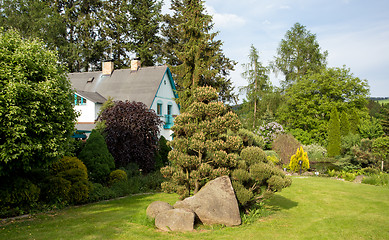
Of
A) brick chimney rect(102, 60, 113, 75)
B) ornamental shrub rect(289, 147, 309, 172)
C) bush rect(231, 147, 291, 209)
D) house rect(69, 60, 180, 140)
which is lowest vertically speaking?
ornamental shrub rect(289, 147, 309, 172)

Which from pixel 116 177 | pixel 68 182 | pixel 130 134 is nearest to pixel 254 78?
pixel 130 134

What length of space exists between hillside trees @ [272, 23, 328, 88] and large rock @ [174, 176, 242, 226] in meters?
31.2

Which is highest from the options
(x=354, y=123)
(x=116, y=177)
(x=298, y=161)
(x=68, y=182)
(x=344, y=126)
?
(x=354, y=123)

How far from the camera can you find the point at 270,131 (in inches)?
1061

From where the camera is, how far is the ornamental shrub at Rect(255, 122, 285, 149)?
87.5 feet

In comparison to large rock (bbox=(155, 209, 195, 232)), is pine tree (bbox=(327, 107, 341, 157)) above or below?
above

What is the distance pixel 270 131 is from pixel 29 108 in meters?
22.3

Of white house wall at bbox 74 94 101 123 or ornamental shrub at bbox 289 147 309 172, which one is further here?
white house wall at bbox 74 94 101 123

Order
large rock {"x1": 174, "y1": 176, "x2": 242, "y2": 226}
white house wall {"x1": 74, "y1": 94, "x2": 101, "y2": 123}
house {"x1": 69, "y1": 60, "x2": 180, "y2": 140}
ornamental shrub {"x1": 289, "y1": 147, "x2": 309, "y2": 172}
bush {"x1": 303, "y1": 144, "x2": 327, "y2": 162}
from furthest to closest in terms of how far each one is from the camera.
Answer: bush {"x1": 303, "y1": 144, "x2": 327, "y2": 162} < house {"x1": 69, "y1": 60, "x2": 180, "y2": 140} < white house wall {"x1": 74, "y1": 94, "x2": 101, "y2": 123} < ornamental shrub {"x1": 289, "y1": 147, "x2": 309, "y2": 172} < large rock {"x1": 174, "y1": 176, "x2": 242, "y2": 226}

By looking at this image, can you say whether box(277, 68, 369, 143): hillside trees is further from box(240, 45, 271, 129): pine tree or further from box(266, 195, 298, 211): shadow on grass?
box(266, 195, 298, 211): shadow on grass

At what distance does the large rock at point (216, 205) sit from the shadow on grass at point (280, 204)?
2534 mm

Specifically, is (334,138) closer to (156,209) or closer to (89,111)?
(89,111)

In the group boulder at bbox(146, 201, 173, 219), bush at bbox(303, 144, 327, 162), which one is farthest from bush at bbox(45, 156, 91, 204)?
bush at bbox(303, 144, 327, 162)

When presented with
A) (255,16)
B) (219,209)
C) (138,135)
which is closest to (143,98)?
(138,135)
